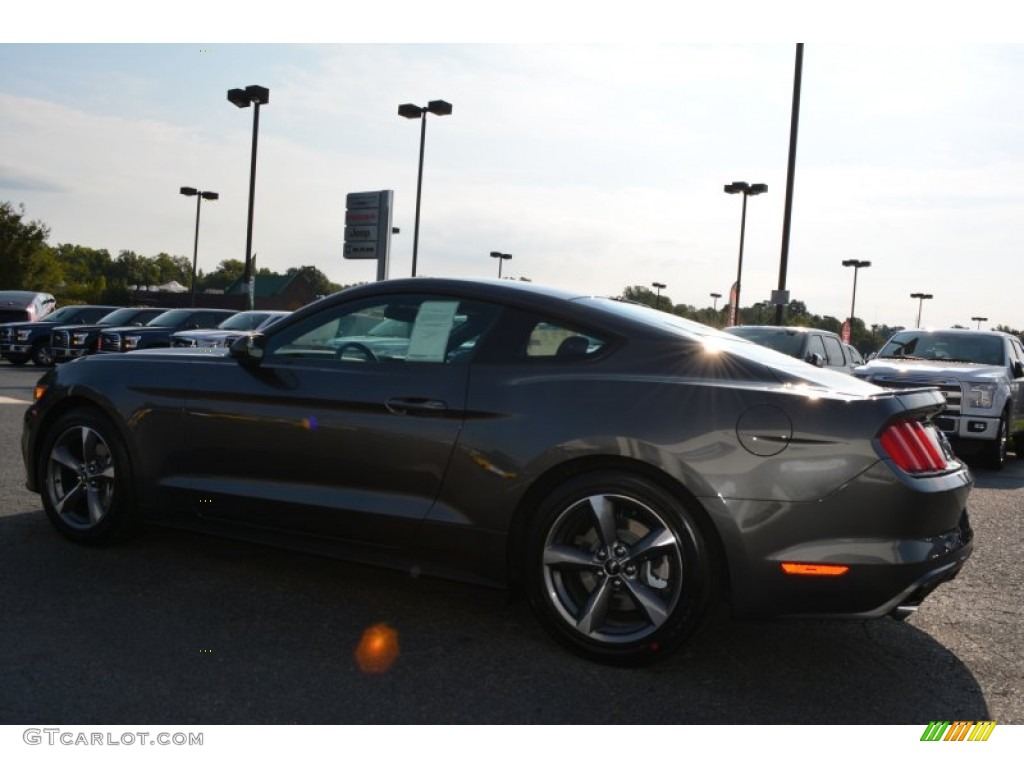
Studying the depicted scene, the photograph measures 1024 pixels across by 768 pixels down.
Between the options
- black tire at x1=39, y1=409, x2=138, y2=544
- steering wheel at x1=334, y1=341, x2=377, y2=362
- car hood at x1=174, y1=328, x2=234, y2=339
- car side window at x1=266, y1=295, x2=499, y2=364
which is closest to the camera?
car side window at x1=266, y1=295, x2=499, y2=364

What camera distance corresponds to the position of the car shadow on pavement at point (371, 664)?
3.22m

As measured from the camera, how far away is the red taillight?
3490 mm

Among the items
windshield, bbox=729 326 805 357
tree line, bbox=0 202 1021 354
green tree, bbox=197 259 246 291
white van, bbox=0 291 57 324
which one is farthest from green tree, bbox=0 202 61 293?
green tree, bbox=197 259 246 291

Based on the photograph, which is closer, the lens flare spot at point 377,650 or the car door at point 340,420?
the lens flare spot at point 377,650

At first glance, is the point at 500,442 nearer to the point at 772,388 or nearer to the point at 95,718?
the point at 772,388

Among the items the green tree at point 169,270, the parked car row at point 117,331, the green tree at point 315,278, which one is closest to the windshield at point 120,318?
the parked car row at point 117,331

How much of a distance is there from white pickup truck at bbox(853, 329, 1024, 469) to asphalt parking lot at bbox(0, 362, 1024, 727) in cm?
594

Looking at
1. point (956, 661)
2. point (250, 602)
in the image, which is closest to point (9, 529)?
point (250, 602)

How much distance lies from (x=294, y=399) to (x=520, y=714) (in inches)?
72.8

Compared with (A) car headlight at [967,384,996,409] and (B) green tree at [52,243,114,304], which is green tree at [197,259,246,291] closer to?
(B) green tree at [52,243,114,304]

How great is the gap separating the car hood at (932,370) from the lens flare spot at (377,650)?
8082 millimetres

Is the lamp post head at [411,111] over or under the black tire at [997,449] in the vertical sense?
over
